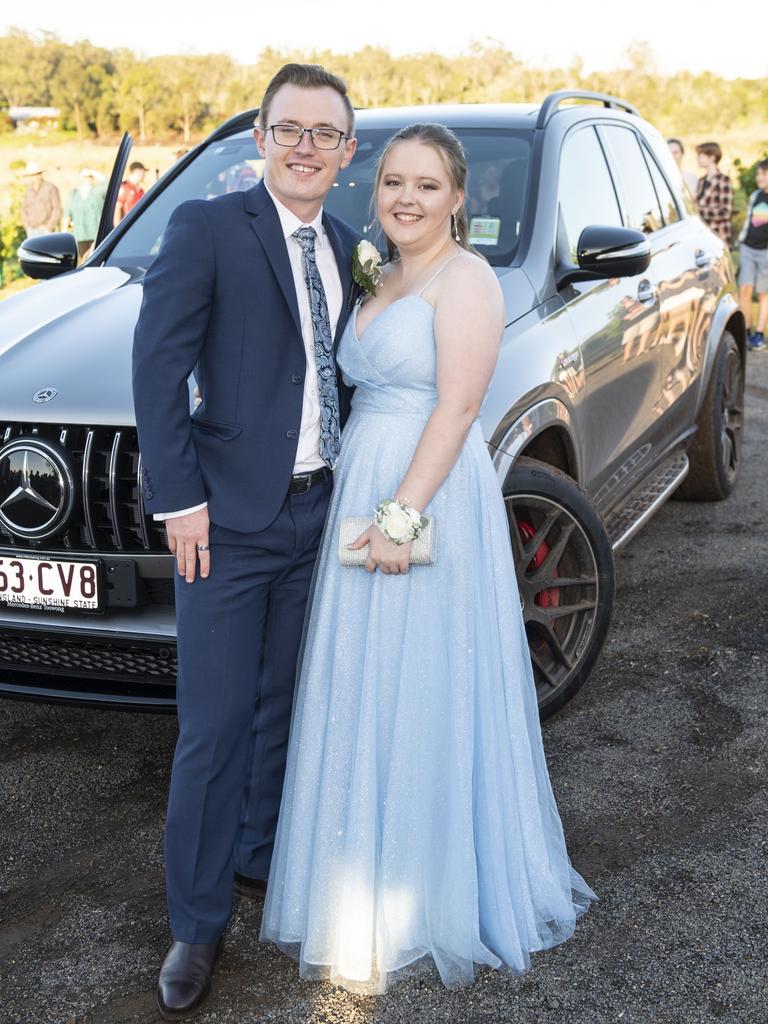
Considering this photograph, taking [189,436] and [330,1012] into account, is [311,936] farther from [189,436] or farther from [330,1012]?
[189,436]

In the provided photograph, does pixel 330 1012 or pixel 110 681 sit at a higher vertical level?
pixel 110 681

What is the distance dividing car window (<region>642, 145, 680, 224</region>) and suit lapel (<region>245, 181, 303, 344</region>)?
320 cm

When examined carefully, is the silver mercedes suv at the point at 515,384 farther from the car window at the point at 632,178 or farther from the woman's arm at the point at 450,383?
the woman's arm at the point at 450,383

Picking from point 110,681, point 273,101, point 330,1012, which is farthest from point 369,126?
point 330,1012

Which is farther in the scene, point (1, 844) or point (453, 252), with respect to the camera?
point (1, 844)

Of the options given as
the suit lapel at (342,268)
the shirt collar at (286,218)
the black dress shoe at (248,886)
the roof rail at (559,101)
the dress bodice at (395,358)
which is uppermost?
the roof rail at (559,101)

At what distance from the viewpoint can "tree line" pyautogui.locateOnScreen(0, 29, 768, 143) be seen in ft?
145

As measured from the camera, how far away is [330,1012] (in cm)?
241

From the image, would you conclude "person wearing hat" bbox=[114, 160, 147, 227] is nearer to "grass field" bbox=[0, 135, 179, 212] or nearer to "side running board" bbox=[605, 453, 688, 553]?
"side running board" bbox=[605, 453, 688, 553]

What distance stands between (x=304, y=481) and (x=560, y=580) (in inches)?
49.7

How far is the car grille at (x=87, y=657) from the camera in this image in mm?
2977

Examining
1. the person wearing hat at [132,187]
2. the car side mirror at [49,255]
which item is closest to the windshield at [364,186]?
the car side mirror at [49,255]

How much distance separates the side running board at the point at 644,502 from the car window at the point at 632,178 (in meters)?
→ 1.02

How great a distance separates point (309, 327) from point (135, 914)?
1432mm
